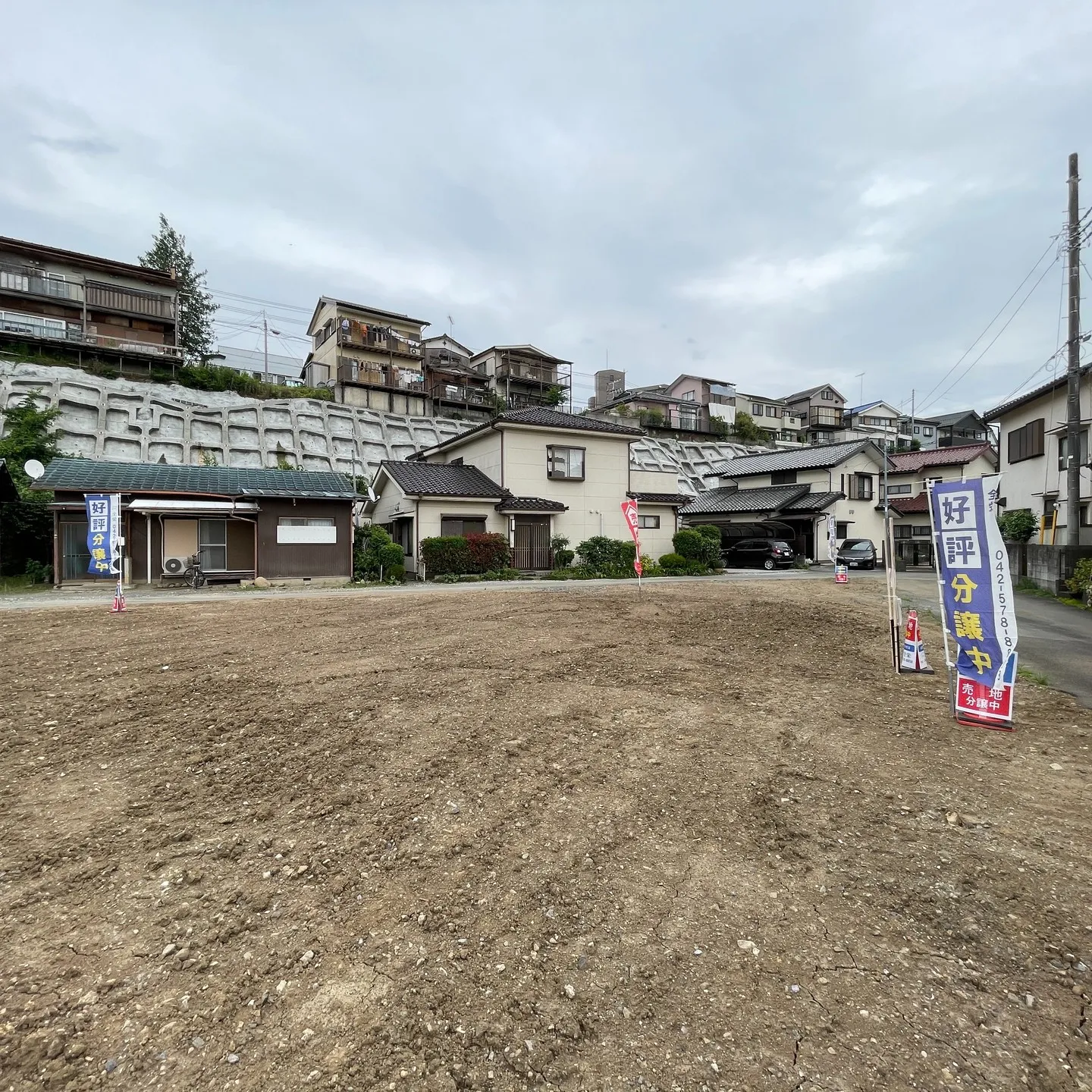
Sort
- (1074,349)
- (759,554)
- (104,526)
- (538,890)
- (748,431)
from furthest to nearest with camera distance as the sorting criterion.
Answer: (748,431)
(759,554)
(1074,349)
(104,526)
(538,890)

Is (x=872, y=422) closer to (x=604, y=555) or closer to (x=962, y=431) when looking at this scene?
(x=962, y=431)

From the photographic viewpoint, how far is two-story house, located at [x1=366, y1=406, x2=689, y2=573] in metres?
20.2

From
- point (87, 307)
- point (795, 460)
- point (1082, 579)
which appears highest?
point (87, 307)

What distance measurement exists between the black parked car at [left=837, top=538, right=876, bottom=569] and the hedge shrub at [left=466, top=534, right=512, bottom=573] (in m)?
15.4

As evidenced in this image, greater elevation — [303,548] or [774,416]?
[774,416]

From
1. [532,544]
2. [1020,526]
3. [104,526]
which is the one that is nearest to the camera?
[104,526]

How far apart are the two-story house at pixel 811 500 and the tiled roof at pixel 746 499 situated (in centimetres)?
5

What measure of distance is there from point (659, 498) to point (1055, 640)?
15578mm

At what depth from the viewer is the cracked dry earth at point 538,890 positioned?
1788 millimetres

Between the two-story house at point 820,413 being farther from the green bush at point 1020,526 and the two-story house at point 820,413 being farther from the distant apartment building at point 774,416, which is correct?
the green bush at point 1020,526

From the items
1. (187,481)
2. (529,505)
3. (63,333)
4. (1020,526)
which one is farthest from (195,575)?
(1020,526)

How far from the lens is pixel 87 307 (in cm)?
2992

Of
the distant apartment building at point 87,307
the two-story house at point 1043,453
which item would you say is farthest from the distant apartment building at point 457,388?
the two-story house at point 1043,453

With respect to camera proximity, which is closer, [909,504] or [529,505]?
[529,505]
